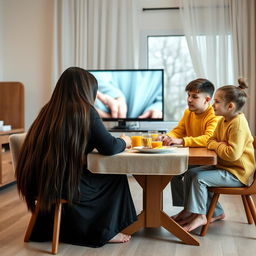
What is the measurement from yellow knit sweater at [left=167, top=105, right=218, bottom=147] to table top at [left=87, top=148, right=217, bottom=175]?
0.49 m

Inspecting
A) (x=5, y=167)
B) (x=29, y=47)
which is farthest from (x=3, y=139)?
(x=29, y=47)

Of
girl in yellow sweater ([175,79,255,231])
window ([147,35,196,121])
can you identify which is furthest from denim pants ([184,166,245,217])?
window ([147,35,196,121])

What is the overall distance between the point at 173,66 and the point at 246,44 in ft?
2.87

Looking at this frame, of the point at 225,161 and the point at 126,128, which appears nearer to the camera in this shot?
the point at 225,161

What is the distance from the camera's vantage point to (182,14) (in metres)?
4.69

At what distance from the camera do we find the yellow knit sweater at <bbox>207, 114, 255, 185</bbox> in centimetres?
249

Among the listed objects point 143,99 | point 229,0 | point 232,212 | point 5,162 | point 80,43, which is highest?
point 229,0

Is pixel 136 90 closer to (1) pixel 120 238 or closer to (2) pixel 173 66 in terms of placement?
(2) pixel 173 66

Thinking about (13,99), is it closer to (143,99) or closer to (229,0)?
(143,99)

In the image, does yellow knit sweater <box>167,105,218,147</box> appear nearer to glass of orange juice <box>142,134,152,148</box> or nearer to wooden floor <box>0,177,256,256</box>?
glass of orange juice <box>142,134,152,148</box>

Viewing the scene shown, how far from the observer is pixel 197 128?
3.03m

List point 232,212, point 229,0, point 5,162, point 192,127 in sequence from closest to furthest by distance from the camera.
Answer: point 192,127 → point 232,212 → point 5,162 → point 229,0

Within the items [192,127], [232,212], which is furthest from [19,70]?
[232,212]

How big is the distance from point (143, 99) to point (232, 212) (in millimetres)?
1790
